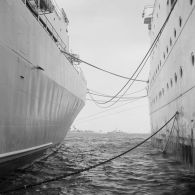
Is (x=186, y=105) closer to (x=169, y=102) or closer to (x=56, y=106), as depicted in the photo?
(x=169, y=102)

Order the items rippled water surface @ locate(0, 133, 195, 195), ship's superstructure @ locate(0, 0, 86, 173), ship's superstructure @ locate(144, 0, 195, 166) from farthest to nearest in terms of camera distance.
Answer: ship's superstructure @ locate(144, 0, 195, 166), rippled water surface @ locate(0, 133, 195, 195), ship's superstructure @ locate(0, 0, 86, 173)

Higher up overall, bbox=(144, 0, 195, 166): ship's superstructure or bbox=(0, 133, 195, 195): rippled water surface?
bbox=(144, 0, 195, 166): ship's superstructure

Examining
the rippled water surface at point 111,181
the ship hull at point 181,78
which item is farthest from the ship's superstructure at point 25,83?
the ship hull at point 181,78

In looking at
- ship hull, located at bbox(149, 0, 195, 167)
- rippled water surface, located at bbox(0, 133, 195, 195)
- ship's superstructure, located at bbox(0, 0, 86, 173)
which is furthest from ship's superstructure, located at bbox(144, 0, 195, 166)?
ship's superstructure, located at bbox(0, 0, 86, 173)

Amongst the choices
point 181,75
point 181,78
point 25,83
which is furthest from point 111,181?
point 181,75

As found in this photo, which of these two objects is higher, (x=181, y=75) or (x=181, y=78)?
(x=181, y=75)

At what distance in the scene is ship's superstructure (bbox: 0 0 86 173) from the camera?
5.60m

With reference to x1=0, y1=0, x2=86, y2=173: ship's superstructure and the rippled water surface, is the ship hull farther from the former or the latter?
x1=0, y1=0, x2=86, y2=173: ship's superstructure

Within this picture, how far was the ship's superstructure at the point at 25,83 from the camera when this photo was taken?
5598 millimetres

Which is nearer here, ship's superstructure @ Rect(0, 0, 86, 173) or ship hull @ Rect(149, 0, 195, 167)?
ship's superstructure @ Rect(0, 0, 86, 173)

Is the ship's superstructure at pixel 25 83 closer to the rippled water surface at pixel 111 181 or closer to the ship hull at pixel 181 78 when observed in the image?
the rippled water surface at pixel 111 181

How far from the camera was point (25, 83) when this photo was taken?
6488 millimetres

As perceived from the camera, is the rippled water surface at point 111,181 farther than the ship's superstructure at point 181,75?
No

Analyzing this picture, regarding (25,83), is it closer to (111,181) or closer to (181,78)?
(111,181)
